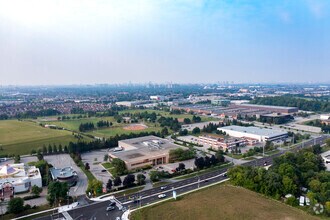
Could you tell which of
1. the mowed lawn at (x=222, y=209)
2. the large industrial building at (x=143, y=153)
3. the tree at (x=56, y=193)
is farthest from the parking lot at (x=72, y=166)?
the mowed lawn at (x=222, y=209)

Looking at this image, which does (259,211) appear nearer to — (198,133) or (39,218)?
(39,218)

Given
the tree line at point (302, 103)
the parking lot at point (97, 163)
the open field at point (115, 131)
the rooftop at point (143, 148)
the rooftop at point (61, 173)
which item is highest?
the tree line at point (302, 103)

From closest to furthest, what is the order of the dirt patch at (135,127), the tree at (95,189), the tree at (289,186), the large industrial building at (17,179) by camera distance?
the tree at (289,186)
the tree at (95,189)
the large industrial building at (17,179)
the dirt patch at (135,127)

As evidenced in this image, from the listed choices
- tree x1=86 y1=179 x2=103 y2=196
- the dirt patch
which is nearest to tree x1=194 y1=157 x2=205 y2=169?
tree x1=86 y1=179 x2=103 y2=196

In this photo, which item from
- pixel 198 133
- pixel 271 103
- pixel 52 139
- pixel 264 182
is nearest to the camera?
pixel 264 182

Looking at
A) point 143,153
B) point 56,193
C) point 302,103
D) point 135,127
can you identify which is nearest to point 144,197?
point 56,193

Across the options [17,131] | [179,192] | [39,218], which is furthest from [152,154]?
[17,131]

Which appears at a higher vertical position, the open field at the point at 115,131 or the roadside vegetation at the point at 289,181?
the roadside vegetation at the point at 289,181

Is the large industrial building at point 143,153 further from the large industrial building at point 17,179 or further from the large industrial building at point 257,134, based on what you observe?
the large industrial building at point 257,134
